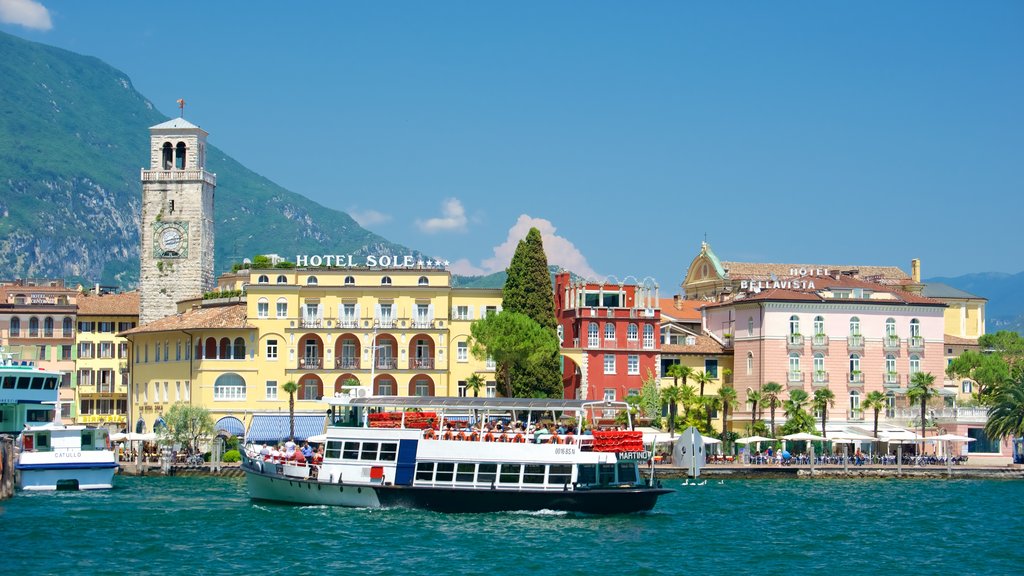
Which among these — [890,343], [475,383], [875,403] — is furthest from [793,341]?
[475,383]

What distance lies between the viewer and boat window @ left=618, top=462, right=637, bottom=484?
2339 inches

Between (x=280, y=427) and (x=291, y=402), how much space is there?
5181 mm

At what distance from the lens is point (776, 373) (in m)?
100

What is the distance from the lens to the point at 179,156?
4259 inches

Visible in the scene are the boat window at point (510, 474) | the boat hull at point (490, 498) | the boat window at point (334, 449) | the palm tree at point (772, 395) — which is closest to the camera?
the boat hull at point (490, 498)

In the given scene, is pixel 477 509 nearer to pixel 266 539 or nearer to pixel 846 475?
pixel 266 539

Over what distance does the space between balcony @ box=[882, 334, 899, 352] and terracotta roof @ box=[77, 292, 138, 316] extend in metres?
55.2

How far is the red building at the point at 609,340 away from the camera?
100 meters

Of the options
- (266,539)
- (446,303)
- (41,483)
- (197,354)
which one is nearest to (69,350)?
(197,354)

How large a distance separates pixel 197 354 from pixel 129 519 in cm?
3956

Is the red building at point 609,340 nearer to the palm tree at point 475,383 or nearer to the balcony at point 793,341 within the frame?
the palm tree at point 475,383

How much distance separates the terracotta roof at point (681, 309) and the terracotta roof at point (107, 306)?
131 ft

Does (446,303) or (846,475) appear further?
(446,303)

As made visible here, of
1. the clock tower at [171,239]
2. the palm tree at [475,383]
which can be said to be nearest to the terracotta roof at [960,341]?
the palm tree at [475,383]
